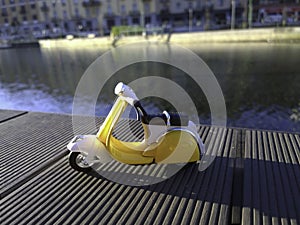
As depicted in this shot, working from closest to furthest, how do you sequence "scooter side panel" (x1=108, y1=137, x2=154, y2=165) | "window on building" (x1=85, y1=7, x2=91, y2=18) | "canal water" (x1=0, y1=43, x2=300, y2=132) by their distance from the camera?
"scooter side panel" (x1=108, y1=137, x2=154, y2=165), "canal water" (x1=0, y1=43, x2=300, y2=132), "window on building" (x1=85, y1=7, x2=91, y2=18)

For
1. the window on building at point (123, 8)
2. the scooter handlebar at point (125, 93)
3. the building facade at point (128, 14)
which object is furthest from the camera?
the window on building at point (123, 8)

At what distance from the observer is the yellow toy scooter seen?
3137mm

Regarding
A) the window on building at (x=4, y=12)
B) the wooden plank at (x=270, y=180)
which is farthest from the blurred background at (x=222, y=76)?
the window on building at (x=4, y=12)

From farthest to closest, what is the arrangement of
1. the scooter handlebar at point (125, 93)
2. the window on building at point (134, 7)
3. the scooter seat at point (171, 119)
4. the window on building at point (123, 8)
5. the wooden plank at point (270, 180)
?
the window on building at point (123, 8), the window on building at point (134, 7), the scooter seat at point (171, 119), the scooter handlebar at point (125, 93), the wooden plank at point (270, 180)

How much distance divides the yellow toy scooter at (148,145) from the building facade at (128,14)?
36.5m

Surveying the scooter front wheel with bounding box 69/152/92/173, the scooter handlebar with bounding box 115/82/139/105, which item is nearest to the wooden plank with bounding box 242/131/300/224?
the scooter handlebar with bounding box 115/82/139/105

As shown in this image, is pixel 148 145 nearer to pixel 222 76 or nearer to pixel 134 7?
pixel 222 76

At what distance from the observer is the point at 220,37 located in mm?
28562

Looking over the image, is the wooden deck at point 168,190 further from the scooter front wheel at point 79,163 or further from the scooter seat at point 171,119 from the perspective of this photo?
the scooter seat at point 171,119

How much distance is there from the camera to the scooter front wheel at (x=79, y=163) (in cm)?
326

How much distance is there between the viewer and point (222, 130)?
4375 mm

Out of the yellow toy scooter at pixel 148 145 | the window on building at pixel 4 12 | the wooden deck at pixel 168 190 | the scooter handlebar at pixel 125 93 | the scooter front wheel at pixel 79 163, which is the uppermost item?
the window on building at pixel 4 12

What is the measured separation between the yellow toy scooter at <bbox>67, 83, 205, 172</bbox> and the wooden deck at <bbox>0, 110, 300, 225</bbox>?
18 cm

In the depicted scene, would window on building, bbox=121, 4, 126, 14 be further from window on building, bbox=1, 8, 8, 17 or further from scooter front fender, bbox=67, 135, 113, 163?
scooter front fender, bbox=67, 135, 113, 163
